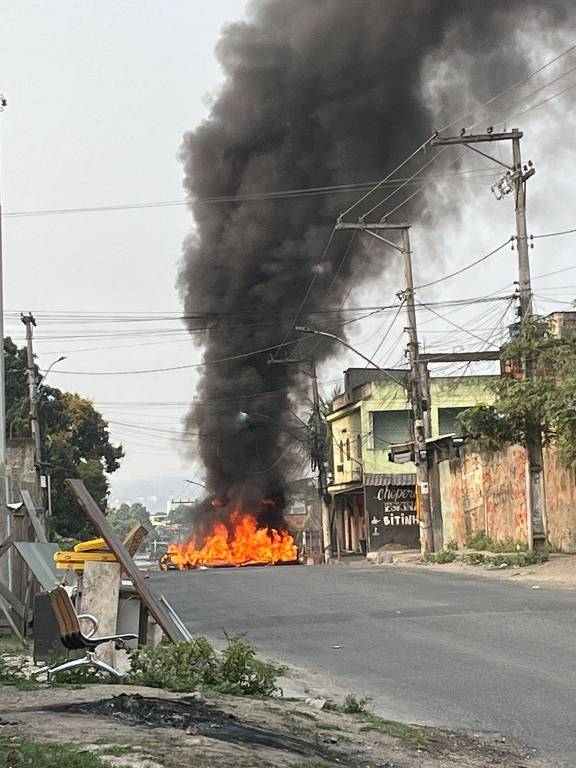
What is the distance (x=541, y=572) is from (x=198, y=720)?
16595 millimetres

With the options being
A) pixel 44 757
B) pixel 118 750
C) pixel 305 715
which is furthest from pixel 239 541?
pixel 44 757

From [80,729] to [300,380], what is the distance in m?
35.9

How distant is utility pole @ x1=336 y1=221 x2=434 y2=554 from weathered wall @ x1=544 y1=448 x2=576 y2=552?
5.08m

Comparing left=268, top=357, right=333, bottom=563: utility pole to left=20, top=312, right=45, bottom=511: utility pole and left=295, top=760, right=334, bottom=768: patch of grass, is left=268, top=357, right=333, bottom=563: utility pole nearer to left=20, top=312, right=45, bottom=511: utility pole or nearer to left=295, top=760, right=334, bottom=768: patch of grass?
left=20, top=312, right=45, bottom=511: utility pole

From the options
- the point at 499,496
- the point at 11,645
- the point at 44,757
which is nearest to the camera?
the point at 44,757

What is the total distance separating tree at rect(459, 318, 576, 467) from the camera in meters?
20.7

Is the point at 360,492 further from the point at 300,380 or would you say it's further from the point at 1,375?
the point at 1,375

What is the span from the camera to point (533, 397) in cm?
Result: 2170

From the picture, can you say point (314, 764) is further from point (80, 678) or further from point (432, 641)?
point (432, 641)

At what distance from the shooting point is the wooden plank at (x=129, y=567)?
8914mm

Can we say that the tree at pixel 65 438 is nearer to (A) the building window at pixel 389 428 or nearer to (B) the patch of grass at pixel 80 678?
(A) the building window at pixel 389 428

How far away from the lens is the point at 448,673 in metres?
8.90

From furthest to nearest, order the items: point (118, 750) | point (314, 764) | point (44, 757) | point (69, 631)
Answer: point (69, 631)
point (314, 764)
point (118, 750)
point (44, 757)

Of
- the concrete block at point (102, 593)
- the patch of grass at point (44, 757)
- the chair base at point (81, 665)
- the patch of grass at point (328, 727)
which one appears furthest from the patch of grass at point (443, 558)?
the patch of grass at point (44, 757)
